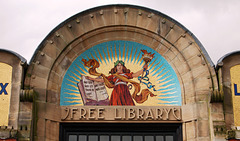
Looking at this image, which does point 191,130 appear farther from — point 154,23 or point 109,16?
point 109,16

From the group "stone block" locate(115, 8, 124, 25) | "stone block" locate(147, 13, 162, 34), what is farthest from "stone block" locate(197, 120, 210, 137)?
"stone block" locate(115, 8, 124, 25)

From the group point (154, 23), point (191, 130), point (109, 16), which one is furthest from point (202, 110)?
point (109, 16)

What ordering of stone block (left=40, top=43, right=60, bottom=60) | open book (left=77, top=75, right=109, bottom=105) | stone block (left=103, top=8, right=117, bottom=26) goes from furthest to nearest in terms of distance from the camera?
stone block (left=103, top=8, right=117, bottom=26)
open book (left=77, top=75, right=109, bottom=105)
stone block (left=40, top=43, right=60, bottom=60)

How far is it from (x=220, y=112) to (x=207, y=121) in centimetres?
65

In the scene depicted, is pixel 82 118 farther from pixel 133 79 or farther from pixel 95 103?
pixel 133 79

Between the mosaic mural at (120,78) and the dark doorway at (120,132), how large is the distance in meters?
1.00

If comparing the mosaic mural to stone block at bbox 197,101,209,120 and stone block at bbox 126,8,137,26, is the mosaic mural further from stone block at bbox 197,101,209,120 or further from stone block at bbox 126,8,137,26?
stone block at bbox 197,101,209,120

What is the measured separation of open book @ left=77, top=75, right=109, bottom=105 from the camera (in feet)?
59.7

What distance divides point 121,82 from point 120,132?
2.21 meters

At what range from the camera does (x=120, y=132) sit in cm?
1822

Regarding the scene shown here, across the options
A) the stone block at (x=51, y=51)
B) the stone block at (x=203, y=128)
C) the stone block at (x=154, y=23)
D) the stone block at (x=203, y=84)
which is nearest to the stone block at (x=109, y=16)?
the stone block at (x=154, y=23)

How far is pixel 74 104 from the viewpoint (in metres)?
18.1

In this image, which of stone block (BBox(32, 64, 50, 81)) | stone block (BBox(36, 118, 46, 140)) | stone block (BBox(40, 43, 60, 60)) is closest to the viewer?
stone block (BBox(36, 118, 46, 140))

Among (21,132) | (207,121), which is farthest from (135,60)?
(21,132)
